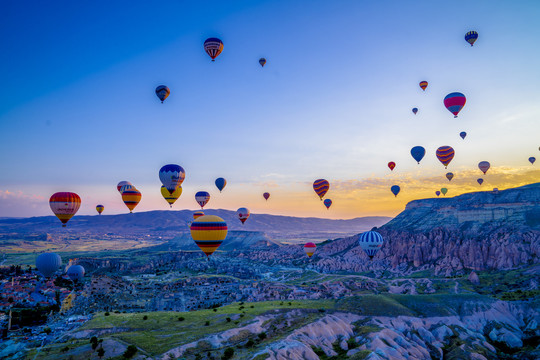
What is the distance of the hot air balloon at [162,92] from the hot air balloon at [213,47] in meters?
12.3

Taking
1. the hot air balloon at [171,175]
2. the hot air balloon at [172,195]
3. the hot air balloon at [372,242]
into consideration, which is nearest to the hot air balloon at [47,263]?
the hot air balloon at [172,195]

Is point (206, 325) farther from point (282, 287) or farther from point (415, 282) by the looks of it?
point (415, 282)

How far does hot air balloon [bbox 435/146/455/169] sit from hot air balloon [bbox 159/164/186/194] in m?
64.6

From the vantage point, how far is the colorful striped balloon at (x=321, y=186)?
9925 cm

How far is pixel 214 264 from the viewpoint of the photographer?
541 feet

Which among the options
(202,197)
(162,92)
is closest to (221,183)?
(202,197)

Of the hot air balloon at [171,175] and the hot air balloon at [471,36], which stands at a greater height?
the hot air balloon at [471,36]

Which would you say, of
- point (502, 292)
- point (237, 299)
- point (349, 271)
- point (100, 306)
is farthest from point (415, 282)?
point (100, 306)

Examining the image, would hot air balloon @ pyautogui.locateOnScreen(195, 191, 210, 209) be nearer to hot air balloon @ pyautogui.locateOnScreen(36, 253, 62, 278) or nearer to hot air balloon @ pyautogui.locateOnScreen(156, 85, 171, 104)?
hot air balloon @ pyautogui.locateOnScreen(156, 85, 171, 104)

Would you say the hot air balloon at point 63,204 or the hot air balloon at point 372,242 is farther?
the hot air balloon at point 372,242

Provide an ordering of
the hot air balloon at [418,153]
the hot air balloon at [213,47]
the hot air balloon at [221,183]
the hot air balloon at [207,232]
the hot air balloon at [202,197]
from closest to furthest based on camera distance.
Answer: the hot air balloon at [207,232]
the hot air balloon at [213,47]
the hot air balloon at [202,197]
the hot air balloon at [418,153]
the hot air balloon at [221,183]

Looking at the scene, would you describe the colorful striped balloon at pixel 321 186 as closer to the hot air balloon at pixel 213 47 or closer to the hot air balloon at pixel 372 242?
the hot air balloon at pixel 372 242

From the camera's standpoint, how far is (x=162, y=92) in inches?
2913

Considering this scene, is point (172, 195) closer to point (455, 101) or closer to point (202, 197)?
point (202, 197)
